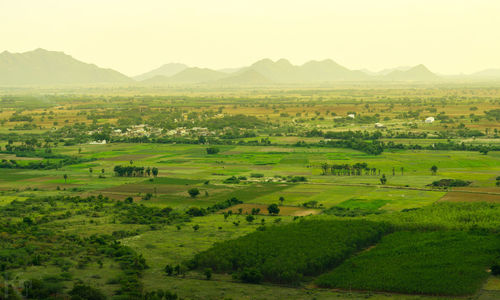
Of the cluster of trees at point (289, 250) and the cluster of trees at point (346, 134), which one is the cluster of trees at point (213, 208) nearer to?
the cluster of trees at point (289, 250)

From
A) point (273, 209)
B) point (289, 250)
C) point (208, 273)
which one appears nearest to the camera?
point (208, 273)

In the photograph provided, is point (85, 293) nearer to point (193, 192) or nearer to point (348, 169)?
point (193, 192)

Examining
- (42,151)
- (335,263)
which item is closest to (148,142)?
(42,151)

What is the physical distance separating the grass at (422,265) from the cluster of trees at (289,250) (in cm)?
184

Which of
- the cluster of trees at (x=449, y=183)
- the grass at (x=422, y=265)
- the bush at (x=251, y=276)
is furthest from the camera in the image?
the cluster of trees at (x=449, y=183)

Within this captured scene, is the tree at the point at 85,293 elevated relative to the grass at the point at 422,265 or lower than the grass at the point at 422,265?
elevated

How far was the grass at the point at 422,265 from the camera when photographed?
5850 centimetres

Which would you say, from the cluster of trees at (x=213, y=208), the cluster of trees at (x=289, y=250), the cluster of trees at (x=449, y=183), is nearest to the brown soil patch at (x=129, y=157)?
the cluster of trees at (x=213, y=208)

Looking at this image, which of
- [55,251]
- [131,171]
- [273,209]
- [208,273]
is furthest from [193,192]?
[208,273]

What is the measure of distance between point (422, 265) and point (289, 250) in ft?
46.3

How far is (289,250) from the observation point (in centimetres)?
6788

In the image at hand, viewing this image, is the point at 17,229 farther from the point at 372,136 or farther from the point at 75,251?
the point at 372,136

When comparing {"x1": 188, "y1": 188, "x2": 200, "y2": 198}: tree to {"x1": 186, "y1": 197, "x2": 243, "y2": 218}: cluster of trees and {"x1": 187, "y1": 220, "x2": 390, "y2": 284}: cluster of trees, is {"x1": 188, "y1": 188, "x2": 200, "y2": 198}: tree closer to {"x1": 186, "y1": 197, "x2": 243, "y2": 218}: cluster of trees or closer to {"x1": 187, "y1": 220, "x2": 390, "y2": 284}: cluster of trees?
{"x1": 186, "y1": 197, "x2": 243, "y2": 218}: cluster of trees

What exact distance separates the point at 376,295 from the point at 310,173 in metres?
67.6
